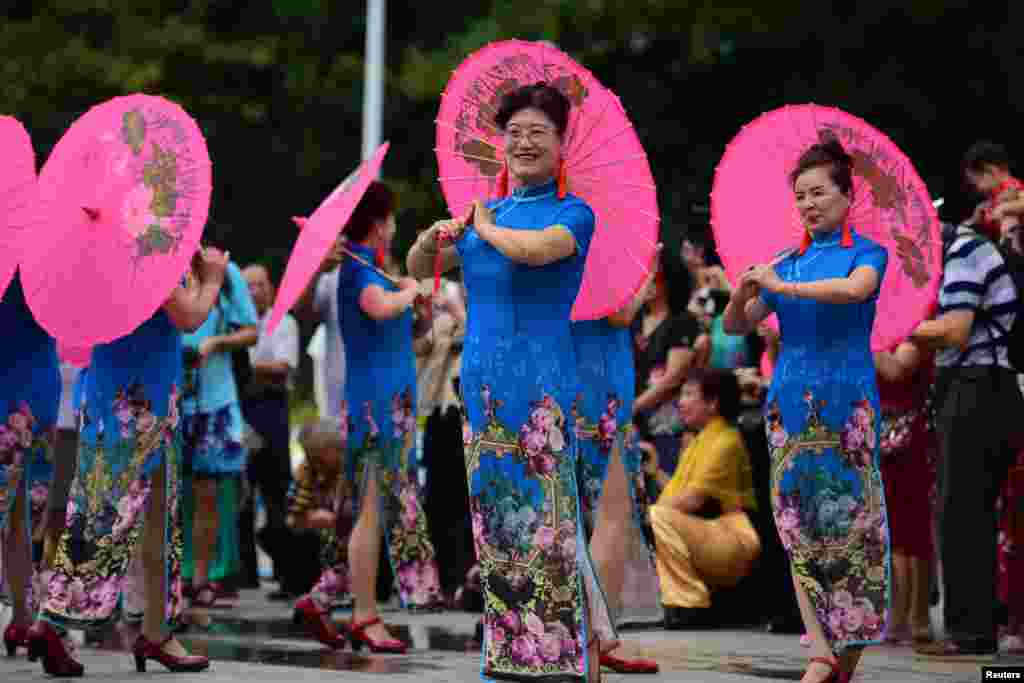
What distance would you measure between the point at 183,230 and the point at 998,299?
142 inches

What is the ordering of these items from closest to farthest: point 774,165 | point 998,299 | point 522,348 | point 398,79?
point 522,348
point 774,165
point 998,299
point 398,79

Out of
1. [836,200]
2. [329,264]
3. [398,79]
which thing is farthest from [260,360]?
[398,79]

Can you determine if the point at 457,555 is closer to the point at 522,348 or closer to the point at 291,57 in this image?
the point at 522,348

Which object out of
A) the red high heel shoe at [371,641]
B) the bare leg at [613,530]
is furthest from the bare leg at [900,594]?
the red high heel shoe at [371,641]

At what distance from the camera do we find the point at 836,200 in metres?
6.88

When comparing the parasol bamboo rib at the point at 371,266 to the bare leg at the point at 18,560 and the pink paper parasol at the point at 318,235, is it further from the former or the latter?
the bare leg at the point at 18,560

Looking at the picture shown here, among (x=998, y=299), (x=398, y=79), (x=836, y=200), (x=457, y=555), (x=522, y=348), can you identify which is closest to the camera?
(x=522, y=348)

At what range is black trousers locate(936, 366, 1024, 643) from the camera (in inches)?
A: 324

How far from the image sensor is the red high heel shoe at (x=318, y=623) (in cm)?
855

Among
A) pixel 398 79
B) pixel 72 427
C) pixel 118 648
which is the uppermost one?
pixel 398 79

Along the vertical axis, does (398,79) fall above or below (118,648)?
above

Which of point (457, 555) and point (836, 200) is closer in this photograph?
point (836, 200)

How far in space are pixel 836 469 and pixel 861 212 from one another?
117cm

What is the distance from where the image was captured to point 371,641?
8.49 meters
